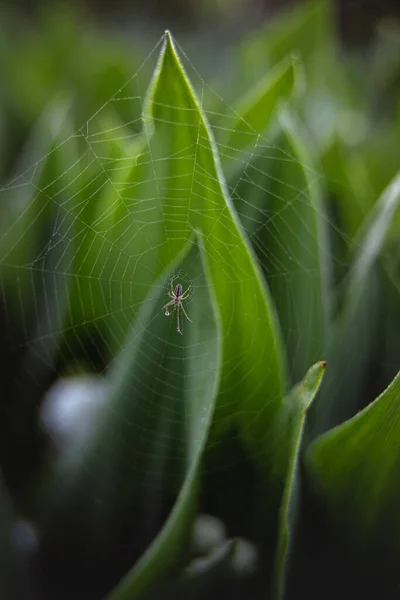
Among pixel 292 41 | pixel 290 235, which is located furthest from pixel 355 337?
pixel 292 41

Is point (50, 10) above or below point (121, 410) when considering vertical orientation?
above

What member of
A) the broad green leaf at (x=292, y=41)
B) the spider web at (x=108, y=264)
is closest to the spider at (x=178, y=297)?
the spider web at (x=108, y=264)

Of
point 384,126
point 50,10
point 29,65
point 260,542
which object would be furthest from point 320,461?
point 50,10

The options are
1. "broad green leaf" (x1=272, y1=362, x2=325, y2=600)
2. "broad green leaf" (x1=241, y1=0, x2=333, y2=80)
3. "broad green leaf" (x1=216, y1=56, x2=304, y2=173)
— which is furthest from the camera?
"broad green leaf" (x1=241, y1=0, x2=333, y2=80)

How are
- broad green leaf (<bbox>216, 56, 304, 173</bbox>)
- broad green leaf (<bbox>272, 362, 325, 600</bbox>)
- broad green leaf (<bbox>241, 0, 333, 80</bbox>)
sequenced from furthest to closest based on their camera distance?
Result: 1. broad green leaf (<bbox>241, 0, 333, 80</bbox>)
2. broad green leaf (<bbox>216, 56, 304, 173</bbox>)
3. broad green leaf (<bbox>272, 362, 325, 600</bbox>)

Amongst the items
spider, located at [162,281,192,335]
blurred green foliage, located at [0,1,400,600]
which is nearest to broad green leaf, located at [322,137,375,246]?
blurred green foliage, located at [0,1,400,600]

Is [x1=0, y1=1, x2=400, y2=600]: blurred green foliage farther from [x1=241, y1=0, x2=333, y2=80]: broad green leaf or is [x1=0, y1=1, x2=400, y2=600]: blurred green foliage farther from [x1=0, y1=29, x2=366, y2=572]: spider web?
[x1=241, y1=0, x2=333, y2=80]: broad green leaf

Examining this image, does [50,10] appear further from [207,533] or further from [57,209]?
[207,533]

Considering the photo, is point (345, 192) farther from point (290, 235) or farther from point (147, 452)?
point (147, 452)
